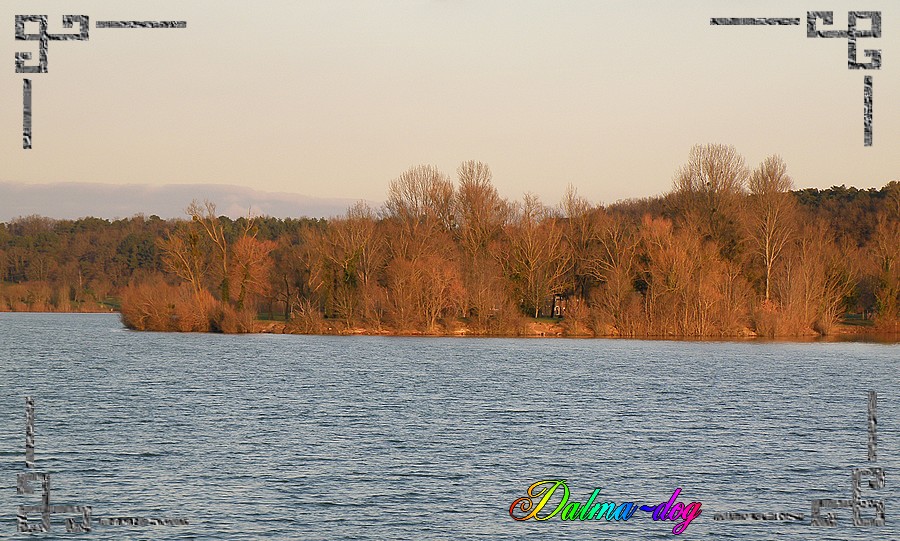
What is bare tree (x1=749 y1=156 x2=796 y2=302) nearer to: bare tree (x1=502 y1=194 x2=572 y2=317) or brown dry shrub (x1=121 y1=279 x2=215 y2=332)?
bare tree (x1=502 y1=194 x2=572 y2=317)

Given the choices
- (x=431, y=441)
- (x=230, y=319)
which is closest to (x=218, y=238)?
(x=230, y=319)

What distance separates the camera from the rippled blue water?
21109 mm

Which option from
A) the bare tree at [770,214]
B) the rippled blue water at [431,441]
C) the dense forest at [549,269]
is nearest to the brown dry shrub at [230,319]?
the dense forest at [549,269]

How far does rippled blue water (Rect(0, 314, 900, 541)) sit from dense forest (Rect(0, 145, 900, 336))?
21.8 meters

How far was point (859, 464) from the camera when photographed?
27984mm

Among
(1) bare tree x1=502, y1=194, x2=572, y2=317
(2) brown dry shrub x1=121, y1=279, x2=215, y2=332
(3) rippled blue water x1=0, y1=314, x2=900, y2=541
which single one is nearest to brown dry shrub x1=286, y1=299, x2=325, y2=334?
(2) brown dry shrub x1=121, y1=279, x2=215, y2=332

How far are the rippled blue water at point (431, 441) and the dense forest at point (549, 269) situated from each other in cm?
2182

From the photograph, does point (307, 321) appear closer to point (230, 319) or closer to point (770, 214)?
point (230, 319)

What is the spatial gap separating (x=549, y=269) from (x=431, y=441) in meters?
63.8

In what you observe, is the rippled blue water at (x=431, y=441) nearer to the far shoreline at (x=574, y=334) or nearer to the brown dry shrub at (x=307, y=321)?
the far shoreline at (x=574, y=334)

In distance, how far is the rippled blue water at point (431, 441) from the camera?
21109 millimetres

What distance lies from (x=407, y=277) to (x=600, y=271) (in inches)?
771

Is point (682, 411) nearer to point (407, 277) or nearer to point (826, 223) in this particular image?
point (407, 277)

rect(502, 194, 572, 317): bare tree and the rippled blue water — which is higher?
rect(502, 194, 572, 317): bare tree
